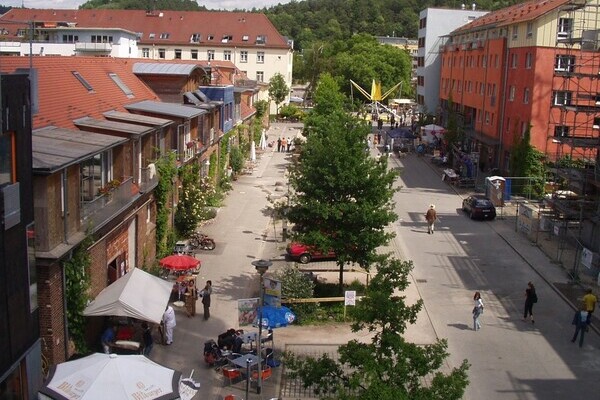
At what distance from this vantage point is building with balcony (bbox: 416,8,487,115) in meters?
72.9

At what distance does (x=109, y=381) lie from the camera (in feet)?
42.0

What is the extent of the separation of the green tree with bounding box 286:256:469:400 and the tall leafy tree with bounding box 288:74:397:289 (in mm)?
9319

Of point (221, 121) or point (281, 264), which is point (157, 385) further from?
point (221, 121)

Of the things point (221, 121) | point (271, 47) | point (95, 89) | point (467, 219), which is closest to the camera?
point (95, 89)

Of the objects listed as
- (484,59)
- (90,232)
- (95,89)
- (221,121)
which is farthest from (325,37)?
(90,232)

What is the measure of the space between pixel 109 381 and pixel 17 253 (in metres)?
2.85

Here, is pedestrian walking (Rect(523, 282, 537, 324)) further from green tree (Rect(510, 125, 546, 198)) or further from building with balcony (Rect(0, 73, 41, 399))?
green tree (Rect(510, 125, 546, 198))

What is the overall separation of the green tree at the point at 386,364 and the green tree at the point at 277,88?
236ft

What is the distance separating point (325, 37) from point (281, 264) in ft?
474

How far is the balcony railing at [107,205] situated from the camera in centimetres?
1705

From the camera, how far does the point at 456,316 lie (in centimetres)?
2172

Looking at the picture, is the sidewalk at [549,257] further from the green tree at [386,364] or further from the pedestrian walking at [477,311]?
the green tree at [386,364]

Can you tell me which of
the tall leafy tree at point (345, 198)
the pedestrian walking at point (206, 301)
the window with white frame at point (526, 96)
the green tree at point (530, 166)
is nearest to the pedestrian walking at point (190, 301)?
the pedestrian walking at point (206, 301)

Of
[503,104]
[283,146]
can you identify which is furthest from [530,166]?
[283,146]
